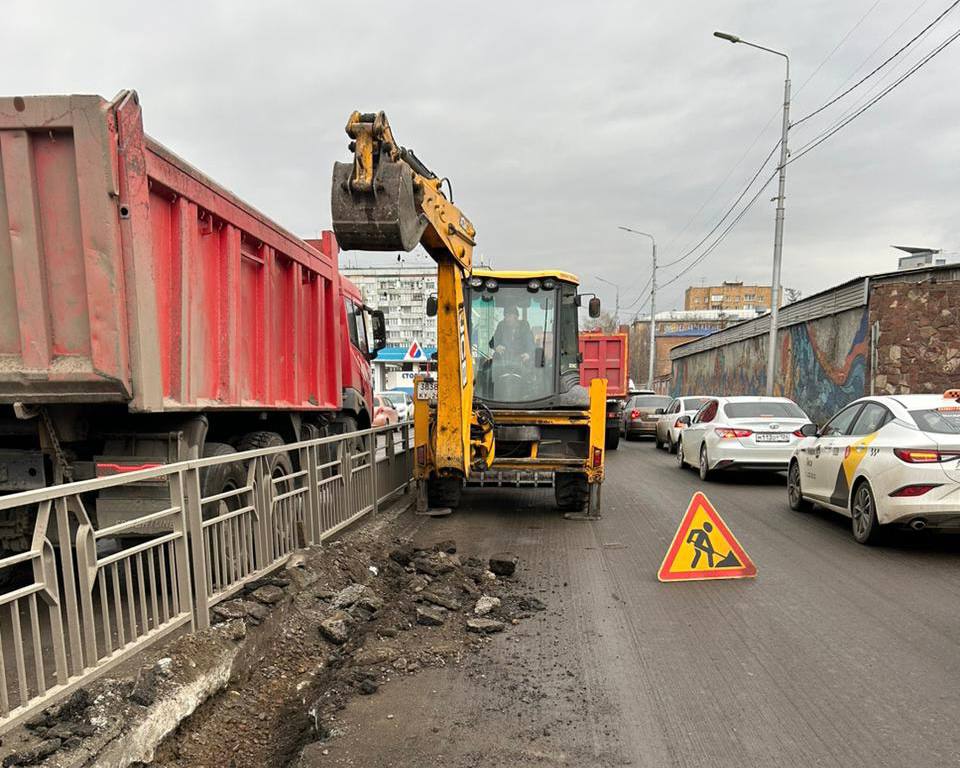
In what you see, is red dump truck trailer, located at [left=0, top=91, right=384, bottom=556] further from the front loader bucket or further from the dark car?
the dark car

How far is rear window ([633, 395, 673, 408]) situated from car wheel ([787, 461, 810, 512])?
42.5 feet

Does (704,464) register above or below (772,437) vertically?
below

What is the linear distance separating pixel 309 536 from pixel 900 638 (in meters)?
4.78

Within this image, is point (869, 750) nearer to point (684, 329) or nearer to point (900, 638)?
point (900, 638)

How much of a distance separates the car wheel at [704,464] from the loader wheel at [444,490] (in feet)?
18.2

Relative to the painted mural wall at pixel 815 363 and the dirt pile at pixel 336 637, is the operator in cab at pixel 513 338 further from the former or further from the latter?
the painted mural wall at pixel 815 363

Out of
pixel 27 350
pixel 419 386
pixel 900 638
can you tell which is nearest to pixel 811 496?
pixel 900 638

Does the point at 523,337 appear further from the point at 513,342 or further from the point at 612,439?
the point at 612,439

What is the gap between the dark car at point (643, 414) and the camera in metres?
22.3

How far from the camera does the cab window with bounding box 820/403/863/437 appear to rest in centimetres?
800

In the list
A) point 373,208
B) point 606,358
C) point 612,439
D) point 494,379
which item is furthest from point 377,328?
point 606,358

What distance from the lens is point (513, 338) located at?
9367 mm

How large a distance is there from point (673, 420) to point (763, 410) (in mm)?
6039

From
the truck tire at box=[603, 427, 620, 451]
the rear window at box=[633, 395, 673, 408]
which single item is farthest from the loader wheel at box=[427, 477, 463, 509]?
the rear window at box=[633, 395, 673, 408]
